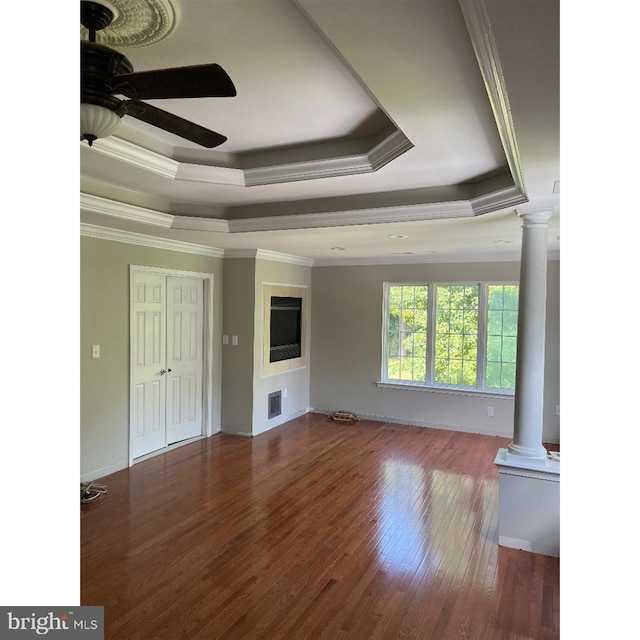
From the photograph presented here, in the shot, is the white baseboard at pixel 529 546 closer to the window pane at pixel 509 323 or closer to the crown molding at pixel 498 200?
the crown molding at pixel 498 200

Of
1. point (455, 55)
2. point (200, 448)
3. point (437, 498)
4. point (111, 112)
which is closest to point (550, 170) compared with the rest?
point (455, 55)

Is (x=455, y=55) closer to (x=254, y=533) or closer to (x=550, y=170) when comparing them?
(x=550, y=170)

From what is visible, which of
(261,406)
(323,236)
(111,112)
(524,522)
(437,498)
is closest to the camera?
(111,112)

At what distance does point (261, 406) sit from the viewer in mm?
6078

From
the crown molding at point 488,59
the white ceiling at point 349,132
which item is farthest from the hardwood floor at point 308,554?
the crown molding at point 488,59

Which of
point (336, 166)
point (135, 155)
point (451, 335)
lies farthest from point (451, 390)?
point (135, 155)

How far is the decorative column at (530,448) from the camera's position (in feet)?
10.8

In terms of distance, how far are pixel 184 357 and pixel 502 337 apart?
395cm

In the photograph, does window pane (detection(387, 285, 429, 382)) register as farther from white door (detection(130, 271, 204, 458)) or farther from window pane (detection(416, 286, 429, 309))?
white door (detection(130, 271, 204, 458))

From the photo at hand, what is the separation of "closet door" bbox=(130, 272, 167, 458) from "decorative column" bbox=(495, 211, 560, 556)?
3.47 meters

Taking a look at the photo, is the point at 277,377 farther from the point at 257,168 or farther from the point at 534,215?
the point at 534,215

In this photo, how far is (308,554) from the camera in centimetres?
320

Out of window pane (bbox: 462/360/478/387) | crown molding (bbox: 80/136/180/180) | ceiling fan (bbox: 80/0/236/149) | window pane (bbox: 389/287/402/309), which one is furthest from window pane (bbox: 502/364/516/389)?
ceiling fan (bbox: 80/0/236/149)
